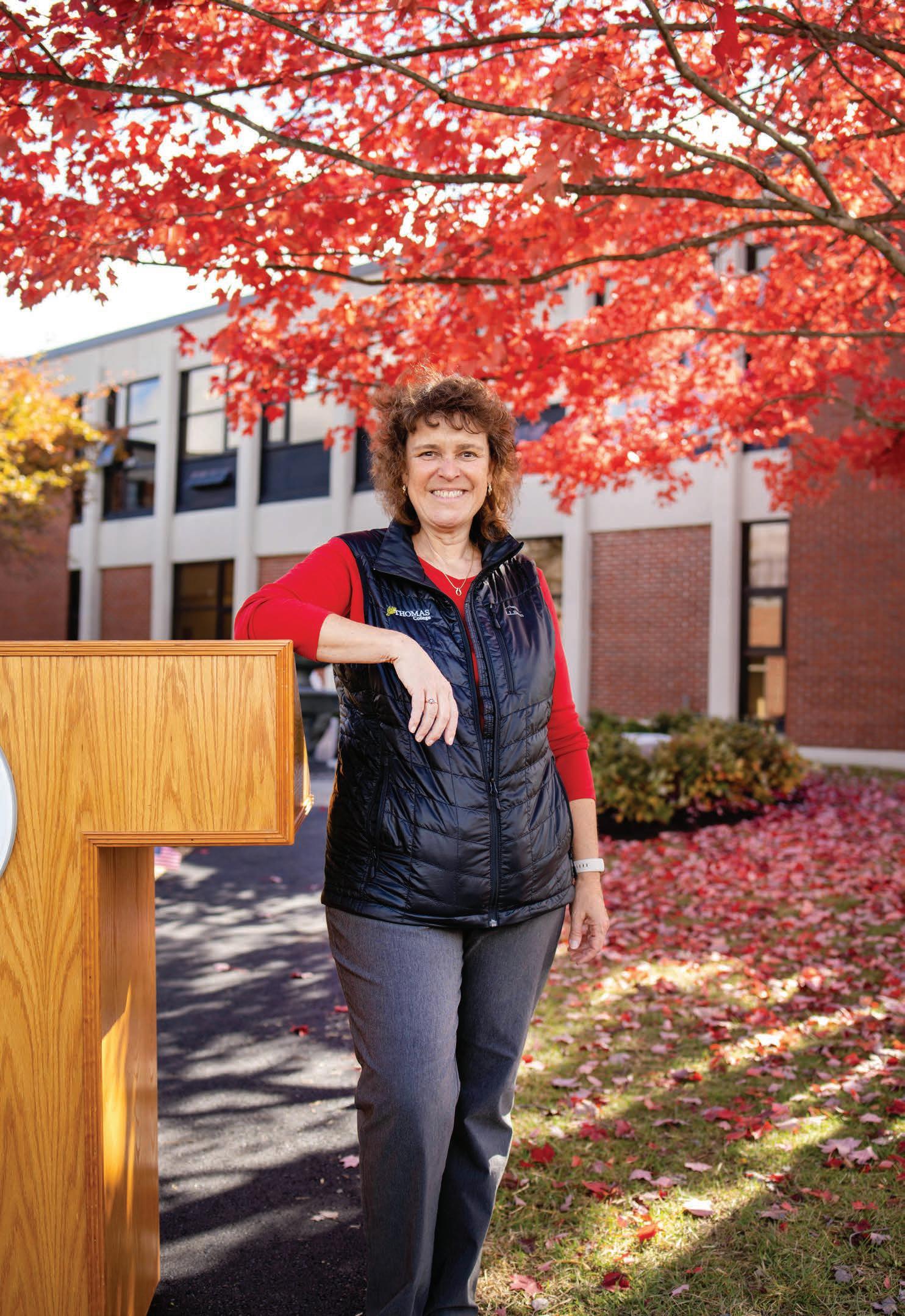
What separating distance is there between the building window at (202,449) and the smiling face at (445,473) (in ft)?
72.2

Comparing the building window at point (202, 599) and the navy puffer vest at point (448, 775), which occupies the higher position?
the building window at point (202, 599)

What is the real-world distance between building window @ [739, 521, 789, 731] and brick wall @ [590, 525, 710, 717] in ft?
2.00

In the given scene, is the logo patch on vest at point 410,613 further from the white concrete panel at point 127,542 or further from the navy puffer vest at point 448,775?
the white concrete panel at point 127,542

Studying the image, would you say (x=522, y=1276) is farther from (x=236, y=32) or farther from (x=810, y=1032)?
(x=236, y=32)

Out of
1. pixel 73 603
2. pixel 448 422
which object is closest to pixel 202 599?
pixel 73 603

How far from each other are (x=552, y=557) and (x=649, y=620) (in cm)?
239

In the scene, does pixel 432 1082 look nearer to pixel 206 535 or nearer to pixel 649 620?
pixel 649 620

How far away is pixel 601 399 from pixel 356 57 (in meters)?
4.98

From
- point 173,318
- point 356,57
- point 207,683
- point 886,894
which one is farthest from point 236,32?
point 173,318

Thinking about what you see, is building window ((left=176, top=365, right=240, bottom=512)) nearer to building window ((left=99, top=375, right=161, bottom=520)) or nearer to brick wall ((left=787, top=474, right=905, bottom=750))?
building window ((left=99, top=375, right=161, bottom=520))

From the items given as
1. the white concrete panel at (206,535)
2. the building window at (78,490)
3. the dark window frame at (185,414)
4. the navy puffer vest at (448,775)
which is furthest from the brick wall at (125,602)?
the navy puffer vest at (448,775)

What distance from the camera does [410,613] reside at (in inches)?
96.1

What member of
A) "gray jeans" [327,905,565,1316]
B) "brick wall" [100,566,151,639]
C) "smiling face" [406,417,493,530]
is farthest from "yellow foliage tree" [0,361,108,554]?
"gray jeans" [327,905,565,1316]

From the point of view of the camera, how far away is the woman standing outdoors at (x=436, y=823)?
2.28m
